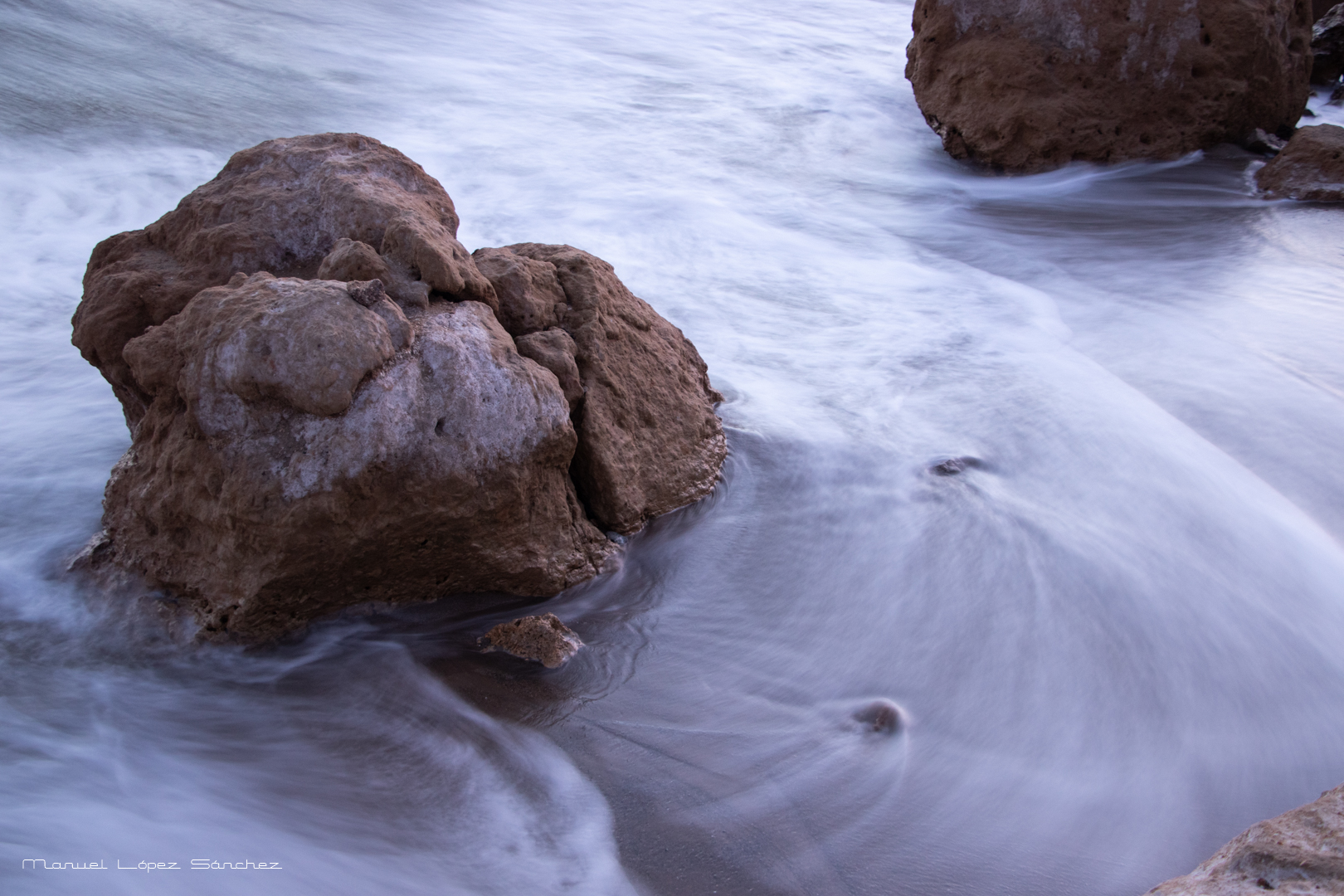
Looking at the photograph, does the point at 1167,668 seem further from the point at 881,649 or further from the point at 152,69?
the point at 152,69

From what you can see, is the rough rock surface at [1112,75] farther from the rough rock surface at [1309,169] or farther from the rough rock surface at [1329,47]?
the rough rock surface at [1329,47]

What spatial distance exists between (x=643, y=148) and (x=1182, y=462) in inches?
173

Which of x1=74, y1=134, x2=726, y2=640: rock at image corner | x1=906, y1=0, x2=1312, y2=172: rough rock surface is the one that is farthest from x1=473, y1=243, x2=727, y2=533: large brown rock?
x1=906, y1=0, x2=1312, y2=172: rough rock surface

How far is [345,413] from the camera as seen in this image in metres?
2.45

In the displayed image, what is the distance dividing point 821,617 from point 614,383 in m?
0.92

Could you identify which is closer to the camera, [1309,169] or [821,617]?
[821,617]

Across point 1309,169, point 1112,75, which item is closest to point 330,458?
point 1112,75

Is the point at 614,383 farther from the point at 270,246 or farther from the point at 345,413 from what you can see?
the point at 270,246

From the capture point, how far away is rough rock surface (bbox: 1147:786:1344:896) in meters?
1.70

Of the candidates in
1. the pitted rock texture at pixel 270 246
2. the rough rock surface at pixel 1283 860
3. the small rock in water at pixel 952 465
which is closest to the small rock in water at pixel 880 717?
the rough rock surface at pixel 1283 860

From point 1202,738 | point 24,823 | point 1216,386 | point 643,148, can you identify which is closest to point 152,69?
point 643,148

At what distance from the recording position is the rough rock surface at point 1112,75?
6.11 metres

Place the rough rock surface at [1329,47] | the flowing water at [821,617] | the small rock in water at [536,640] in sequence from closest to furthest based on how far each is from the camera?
1. the flowing water at [821,617]
2. the small rock in water at [536,640]
3. the rough rock surface at [1329,47]

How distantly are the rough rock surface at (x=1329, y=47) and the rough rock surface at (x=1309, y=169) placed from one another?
320 cm
